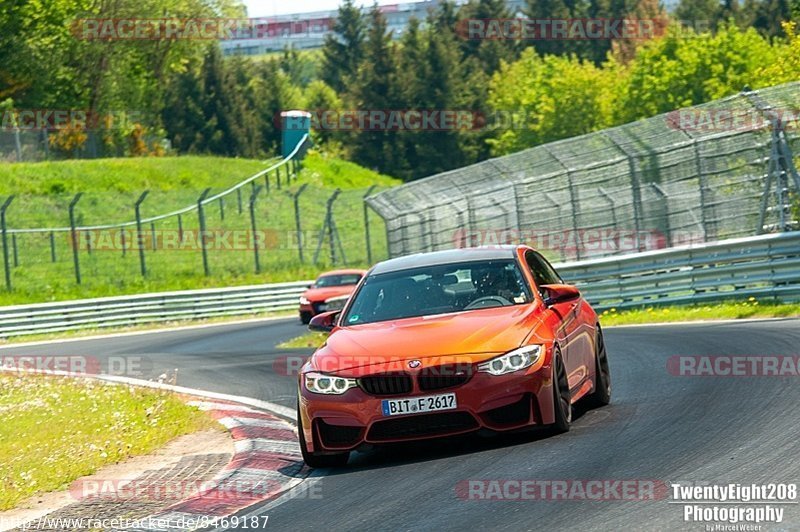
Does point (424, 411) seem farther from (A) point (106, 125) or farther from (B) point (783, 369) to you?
(A) point (106, 125)

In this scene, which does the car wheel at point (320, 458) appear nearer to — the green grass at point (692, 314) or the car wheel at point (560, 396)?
the car wheel at point (560, 396)

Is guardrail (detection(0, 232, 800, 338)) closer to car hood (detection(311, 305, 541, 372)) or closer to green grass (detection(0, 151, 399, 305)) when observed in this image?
green grass (detection(0, 151, 399, 305))

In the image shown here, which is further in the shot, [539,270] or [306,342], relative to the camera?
[306,342]

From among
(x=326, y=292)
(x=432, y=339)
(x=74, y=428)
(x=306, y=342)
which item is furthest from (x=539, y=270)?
(x=326, y=292)

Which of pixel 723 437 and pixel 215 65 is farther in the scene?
pixel 215 65

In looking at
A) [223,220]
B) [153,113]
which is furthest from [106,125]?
[223,220]

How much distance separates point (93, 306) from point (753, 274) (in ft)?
66.0

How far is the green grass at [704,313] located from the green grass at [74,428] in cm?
900

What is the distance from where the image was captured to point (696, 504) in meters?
6.70

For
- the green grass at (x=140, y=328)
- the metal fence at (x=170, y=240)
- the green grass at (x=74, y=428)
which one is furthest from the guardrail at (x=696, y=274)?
the metal fence at (x=170, y=240)

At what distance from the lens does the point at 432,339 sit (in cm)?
921

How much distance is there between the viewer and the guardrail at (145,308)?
1387 inches

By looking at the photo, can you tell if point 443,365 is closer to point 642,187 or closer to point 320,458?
point 320,458

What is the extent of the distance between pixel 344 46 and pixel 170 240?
80.0m
